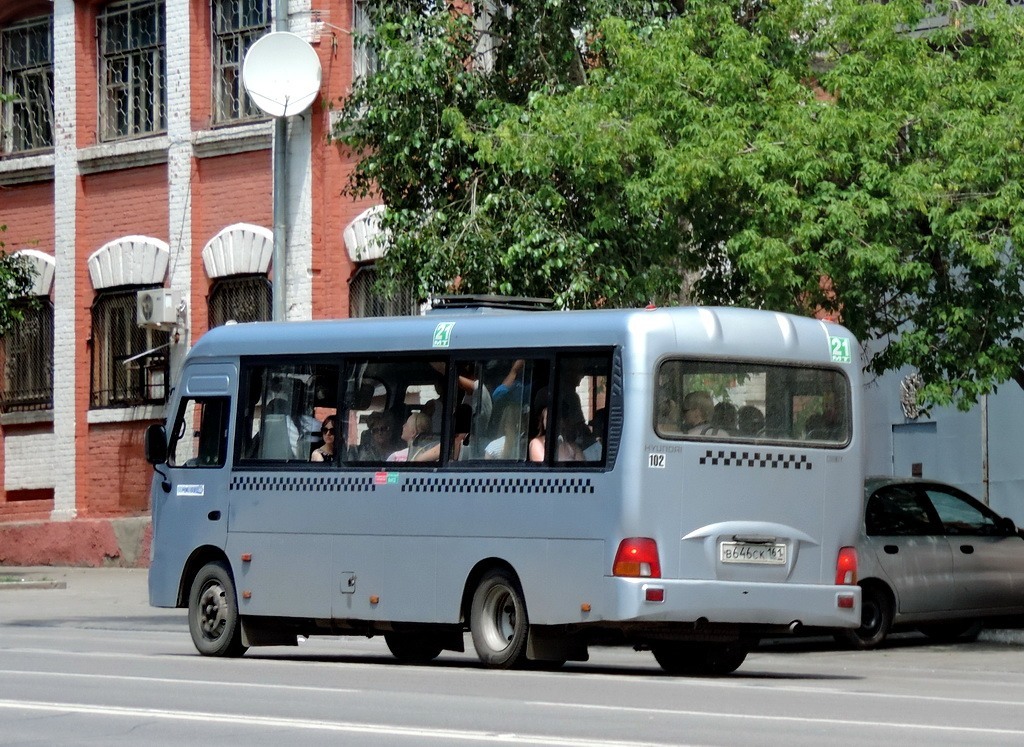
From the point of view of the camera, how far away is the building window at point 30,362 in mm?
31972

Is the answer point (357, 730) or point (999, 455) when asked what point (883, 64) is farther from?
point (357, 730)

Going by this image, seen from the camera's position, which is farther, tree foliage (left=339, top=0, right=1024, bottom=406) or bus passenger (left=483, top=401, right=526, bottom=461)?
tree foliage (left=339, top=0, right=1024, bottom=406)

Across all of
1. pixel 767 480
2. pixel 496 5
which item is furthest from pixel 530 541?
pixel 496 5

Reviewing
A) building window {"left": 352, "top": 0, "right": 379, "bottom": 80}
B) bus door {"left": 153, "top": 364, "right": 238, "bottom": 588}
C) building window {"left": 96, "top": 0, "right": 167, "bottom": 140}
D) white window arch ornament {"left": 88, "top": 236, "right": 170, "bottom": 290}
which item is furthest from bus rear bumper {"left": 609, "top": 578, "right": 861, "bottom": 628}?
building window {"left": 96, "top": 0, "right": 167, "bottom": 140}

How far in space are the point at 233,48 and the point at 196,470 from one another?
13.6 metres

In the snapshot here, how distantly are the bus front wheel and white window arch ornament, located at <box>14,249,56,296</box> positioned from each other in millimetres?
15094

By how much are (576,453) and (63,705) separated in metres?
4.49

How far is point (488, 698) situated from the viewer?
12523 mm

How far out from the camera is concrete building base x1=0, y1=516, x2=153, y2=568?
30.1m

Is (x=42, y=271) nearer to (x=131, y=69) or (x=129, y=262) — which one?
(x=129, y=262)

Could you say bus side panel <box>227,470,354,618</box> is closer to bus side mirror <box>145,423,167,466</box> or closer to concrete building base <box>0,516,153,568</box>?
bus side mirror <box>145,423,167,466</box>

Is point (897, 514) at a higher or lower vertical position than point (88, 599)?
higher

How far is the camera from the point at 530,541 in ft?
49.9

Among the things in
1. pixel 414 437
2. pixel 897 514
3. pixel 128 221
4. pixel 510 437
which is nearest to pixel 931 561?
pixel 897 514
